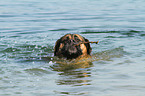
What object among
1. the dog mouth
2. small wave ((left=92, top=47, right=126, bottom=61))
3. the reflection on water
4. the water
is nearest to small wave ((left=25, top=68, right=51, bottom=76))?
the water

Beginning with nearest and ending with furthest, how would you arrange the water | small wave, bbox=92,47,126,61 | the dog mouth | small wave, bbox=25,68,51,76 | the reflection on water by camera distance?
the water < the reflection on water < small wave, bbox=25,68,51,76 < the dog mouth < small wave, bbox=92,47,126,61

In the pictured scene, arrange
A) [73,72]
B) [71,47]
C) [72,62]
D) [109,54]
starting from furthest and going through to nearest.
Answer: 1. [109,54]
2. [72,62]
3. [71,47]
4. [73,72]

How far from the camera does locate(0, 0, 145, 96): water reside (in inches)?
257

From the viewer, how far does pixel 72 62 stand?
8.52 m

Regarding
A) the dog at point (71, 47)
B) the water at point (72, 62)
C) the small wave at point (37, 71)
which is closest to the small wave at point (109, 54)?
the water at point (72, 62)

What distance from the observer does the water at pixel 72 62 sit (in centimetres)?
652

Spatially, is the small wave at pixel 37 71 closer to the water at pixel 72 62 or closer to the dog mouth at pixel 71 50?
the water at pixel 72 62

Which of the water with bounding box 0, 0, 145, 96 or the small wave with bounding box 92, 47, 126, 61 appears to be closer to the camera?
the water with bounding box 0, 0, 145, 96

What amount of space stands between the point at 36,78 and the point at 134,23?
9.38 metres

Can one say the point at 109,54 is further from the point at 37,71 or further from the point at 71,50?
the point at 37,71

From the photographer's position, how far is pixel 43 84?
6.71m

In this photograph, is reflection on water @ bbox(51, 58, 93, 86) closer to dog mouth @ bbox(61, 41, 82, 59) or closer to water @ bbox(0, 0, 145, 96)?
water @ bbox(0, 0, 145, 96)

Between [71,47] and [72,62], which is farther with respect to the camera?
[72,62]

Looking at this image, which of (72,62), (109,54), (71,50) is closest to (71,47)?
(71,50)
